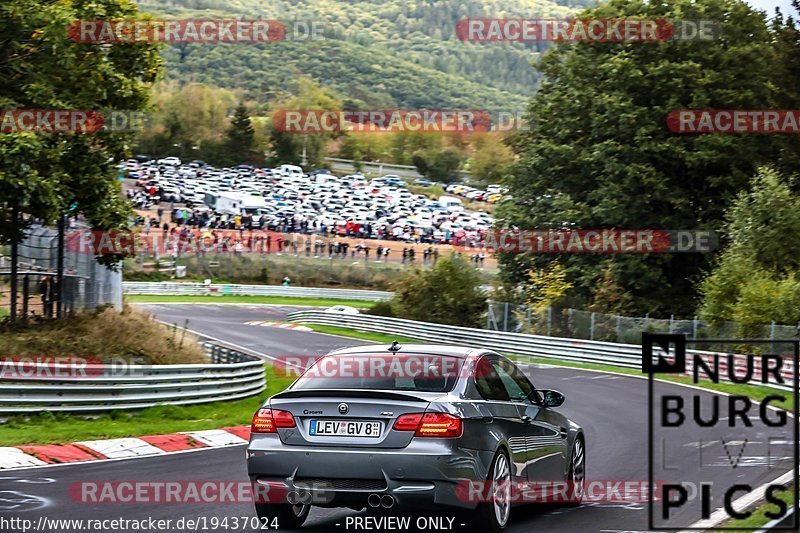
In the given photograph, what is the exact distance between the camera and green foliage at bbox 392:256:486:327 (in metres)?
45.6

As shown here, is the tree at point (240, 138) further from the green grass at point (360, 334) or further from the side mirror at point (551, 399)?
the side mirror at point (551, 399)

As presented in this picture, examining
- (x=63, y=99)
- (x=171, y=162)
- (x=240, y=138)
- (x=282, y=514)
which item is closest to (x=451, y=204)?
(x=240, y=138)

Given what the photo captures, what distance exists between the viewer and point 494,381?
936cm

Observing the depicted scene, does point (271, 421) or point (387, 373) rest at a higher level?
point (387, 373)

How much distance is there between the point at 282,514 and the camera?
28.7 ft

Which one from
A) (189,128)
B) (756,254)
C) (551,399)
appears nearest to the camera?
(551,399)

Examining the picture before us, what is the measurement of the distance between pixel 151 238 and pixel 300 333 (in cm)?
3506

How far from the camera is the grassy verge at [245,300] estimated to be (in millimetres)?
66688

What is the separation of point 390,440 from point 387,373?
0.87 meters

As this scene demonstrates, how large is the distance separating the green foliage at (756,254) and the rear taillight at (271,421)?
2856 cm

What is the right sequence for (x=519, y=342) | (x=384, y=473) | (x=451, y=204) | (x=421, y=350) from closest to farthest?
(x=384, y=473) → (x=421, y=350) → (x=519, y=342) → (x=451, y=204)

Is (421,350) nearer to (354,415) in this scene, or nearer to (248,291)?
(354,415)

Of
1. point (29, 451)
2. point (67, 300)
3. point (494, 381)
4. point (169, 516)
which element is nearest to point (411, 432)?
point (494, 381)

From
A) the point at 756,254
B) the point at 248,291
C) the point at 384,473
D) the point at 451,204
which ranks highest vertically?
the point at 451,204
